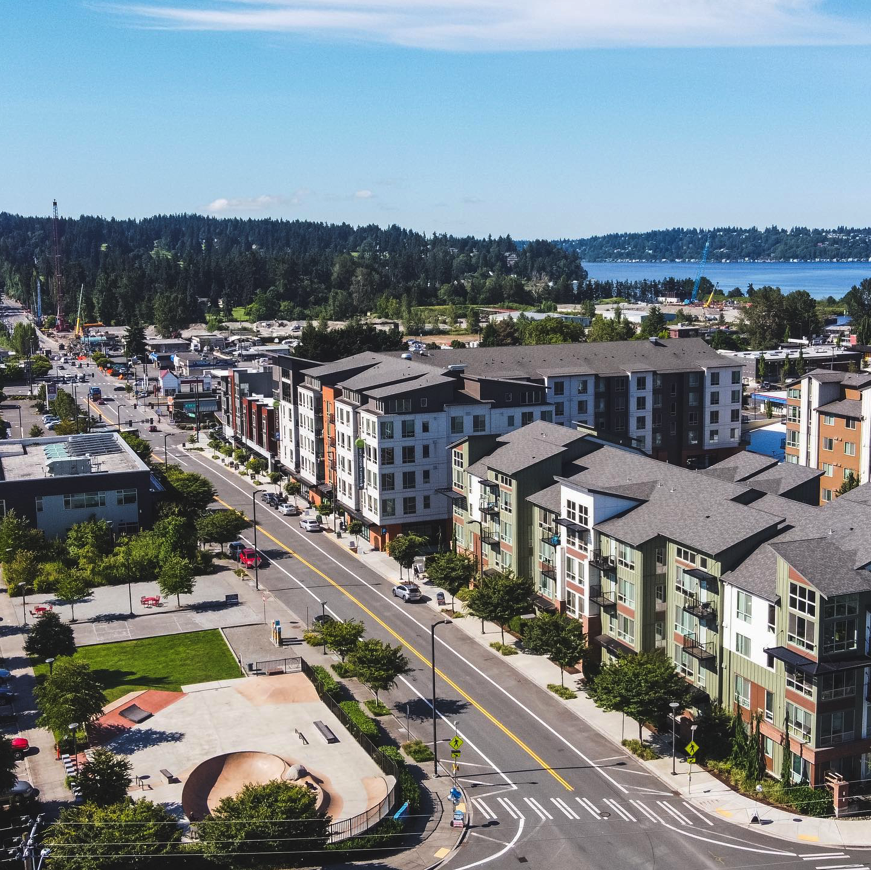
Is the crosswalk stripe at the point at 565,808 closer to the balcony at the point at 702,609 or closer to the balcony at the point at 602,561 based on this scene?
the balcony at the point at 702,609

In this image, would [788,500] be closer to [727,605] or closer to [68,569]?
[727,605]

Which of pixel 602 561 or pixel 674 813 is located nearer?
pixel 674 813

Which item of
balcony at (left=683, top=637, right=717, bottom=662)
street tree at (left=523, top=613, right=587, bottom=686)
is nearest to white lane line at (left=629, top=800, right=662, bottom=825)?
balcony at (left=683, top=637, right=717, bottom=662)

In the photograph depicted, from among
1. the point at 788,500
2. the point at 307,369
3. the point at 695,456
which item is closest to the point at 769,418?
the point at 695,456

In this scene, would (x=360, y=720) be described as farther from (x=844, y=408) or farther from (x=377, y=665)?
(x=844, y=408)

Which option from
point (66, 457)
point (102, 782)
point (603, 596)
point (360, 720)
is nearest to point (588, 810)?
point (360, 720)

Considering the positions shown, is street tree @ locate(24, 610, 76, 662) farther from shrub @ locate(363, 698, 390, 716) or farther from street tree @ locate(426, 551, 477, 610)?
street tree @ locate(426, 551, 477, 610)
